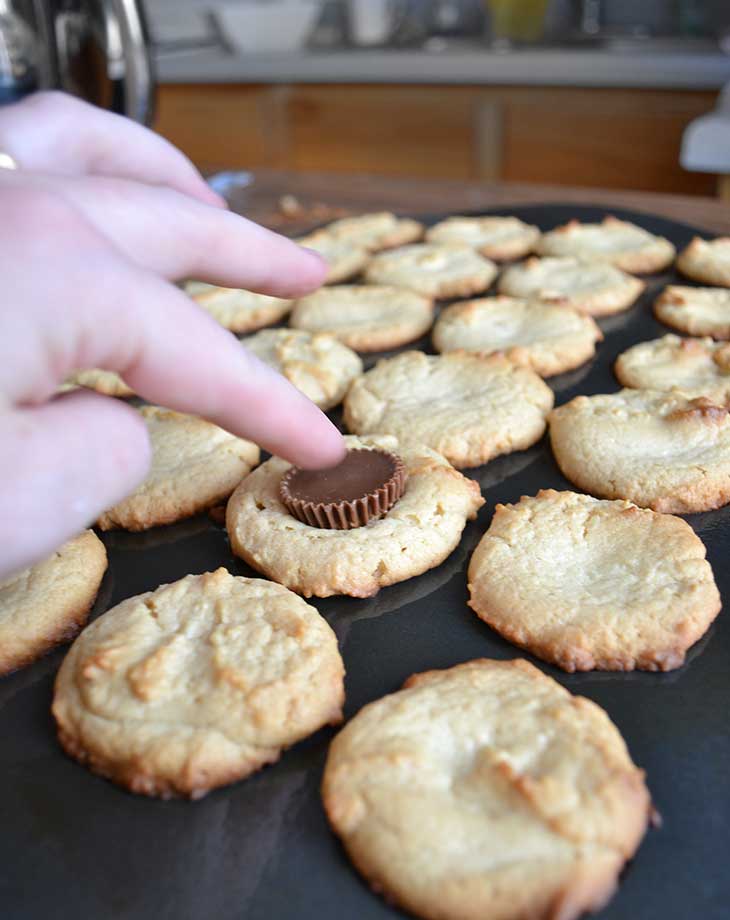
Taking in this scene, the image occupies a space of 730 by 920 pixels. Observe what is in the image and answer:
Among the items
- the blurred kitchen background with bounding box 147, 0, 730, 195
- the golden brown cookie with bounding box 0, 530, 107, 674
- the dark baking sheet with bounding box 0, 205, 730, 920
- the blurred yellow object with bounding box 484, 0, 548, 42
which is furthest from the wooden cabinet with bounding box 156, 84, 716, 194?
the dark baking sheet with bounding box 0, 205, 730, 920

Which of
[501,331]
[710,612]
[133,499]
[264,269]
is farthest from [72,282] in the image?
[501,331]

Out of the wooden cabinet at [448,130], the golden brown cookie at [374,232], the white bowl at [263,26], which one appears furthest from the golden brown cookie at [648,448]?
the white bowl at [263,26]

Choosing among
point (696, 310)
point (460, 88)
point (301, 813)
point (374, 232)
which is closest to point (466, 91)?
point (460, 88)

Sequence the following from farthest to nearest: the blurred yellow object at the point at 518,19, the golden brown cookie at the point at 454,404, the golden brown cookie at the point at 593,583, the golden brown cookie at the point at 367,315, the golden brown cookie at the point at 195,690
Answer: the blurred yellow object at the point at 518,19
the golden brown cookie at the point at 367,315
the golden brown cookie at the point at 454,404
the golden brown cookie at the point at 593,583
the golden brown cookie at the point at 195,690

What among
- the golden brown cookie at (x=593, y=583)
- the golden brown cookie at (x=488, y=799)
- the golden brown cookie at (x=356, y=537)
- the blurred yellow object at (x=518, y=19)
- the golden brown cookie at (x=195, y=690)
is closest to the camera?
the golden brown cookie at (x=488, y=799)

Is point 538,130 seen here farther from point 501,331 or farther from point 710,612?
point 710,612

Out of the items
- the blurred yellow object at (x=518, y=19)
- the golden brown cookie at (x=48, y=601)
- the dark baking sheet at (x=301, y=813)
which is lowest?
the dark baking sheet at (x=301, y=813)

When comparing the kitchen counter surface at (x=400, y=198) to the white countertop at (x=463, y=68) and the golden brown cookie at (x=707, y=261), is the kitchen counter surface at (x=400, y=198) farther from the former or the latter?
the white countertop at (x=463, y=68)
